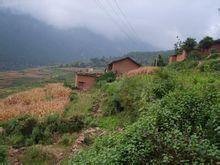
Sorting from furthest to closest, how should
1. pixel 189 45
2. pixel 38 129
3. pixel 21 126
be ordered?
pixel 189 45, pixel 21 126, pixel 38 129

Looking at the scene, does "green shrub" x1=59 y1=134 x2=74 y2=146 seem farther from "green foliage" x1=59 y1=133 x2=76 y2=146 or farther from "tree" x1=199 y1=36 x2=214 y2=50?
"tree" x1=199 y1=36 x2=214 y2=50

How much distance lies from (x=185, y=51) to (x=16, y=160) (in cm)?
4004

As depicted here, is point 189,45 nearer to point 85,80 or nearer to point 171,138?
point 85,80

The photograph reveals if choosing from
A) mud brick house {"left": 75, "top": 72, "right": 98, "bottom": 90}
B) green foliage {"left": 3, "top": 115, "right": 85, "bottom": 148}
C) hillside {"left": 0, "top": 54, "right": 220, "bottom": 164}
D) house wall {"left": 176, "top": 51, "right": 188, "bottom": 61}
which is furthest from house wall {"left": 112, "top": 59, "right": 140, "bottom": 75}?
green foliage {"left": 3, "top": 115, "right": 85, "bottom": 148}

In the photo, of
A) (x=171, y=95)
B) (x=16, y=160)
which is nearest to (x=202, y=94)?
(x=171, y=95)

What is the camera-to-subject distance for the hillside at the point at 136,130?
11000 millimetres

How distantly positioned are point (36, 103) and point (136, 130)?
2576 cm

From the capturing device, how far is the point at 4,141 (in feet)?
80.5

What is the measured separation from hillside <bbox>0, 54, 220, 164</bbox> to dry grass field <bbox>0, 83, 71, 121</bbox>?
118 inches

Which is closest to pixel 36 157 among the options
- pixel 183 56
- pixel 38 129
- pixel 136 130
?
pixel 38 129

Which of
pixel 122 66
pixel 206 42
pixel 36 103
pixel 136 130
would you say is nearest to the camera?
pixel 136 130

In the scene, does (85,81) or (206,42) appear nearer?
(206,42)

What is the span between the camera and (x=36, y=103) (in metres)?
37.2

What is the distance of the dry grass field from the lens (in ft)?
104
